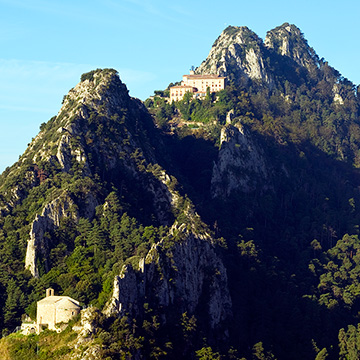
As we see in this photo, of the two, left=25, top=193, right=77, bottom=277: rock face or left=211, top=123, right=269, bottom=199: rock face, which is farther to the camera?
left=211, top=123, right=269, bottom=199: rock face

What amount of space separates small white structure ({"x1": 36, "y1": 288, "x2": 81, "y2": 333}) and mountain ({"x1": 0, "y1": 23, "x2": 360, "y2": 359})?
1557 millimetres

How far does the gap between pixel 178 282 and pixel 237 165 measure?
5215cm

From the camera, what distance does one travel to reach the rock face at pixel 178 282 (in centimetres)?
11188

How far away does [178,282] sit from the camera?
12412 cm

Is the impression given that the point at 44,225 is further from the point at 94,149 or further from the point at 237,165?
the point at 237,165

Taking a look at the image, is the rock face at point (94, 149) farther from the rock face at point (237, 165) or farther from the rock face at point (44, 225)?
the rock face at point (237, 165)

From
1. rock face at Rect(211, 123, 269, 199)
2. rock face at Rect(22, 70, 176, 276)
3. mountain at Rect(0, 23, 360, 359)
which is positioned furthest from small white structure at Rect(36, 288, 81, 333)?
rock face at Rect(211, 123, 269, 199)

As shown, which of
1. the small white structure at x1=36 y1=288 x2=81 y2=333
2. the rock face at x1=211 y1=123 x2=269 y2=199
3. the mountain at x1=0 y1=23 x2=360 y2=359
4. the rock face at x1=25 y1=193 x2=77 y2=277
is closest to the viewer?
the small white structure at x1=36 y1=288 x2=81 y2=333

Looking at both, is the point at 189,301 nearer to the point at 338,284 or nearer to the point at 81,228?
the point at 81,228

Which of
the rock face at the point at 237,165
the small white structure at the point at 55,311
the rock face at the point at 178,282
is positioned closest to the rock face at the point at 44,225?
the small white structure at the point at 55,311

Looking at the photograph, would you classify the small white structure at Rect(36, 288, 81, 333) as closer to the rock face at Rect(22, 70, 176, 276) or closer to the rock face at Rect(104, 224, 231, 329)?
the rock face at Rect(104, 224, 231, 329)

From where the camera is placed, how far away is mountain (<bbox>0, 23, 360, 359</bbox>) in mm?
115250

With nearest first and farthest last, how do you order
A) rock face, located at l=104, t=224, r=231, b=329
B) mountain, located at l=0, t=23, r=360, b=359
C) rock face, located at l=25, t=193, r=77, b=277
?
1. rock face, located at l=104, t=224, r=231, b=329
2. mountain, located at l=0, t=23, r=360, b=359
3. rock face, located at l=25, t=193, r=77, b=277

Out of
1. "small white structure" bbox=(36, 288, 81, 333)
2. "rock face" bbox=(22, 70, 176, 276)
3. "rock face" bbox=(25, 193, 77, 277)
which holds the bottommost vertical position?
"small white structure" bbox=(36, 288, 81, 333)
